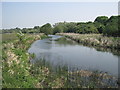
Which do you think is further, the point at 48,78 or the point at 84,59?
the point at 84,59

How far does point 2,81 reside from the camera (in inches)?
299

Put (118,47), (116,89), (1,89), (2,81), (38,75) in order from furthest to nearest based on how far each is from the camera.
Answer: (118,47) → (38,75) → (116,89) → (2,81) → (1,89)

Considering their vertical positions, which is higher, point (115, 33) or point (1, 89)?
point (115, 33)

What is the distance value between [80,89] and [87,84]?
0.91m

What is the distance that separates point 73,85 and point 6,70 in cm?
348

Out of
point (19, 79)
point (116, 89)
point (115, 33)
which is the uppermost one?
point (115, 33)

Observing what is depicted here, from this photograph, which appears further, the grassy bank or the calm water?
the calm water

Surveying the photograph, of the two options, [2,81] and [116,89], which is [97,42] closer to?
[116,89]

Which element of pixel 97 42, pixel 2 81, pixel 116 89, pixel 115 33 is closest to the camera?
pixel 2 81

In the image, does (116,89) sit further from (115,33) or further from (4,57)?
(115,33)

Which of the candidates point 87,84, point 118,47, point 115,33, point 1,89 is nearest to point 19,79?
point 1,89

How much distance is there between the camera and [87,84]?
863 centimetres

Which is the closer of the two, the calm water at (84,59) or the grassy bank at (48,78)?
the grassy bank at (48,78)

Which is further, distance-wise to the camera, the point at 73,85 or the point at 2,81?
the point at 73,85
